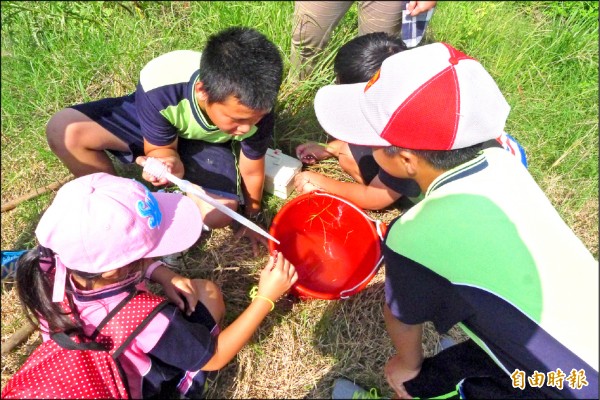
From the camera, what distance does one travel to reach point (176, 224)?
61.2 inches

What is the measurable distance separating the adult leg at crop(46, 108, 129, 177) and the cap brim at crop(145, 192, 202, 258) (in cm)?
59

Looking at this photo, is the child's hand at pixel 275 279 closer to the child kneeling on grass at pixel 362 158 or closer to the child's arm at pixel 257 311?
the child's arm at pixel 257 311

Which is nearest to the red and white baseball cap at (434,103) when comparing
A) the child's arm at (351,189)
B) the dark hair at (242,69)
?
the dark hair at (242,69)

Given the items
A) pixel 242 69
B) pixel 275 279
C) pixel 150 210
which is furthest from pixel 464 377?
pixel 242 69

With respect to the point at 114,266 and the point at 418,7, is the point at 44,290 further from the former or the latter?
the point at 418,7

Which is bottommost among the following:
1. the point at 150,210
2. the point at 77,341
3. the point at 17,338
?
the point at 17,338

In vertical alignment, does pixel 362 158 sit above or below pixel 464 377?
above

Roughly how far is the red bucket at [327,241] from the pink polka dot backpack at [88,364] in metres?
0.79

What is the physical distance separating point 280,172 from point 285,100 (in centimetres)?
43

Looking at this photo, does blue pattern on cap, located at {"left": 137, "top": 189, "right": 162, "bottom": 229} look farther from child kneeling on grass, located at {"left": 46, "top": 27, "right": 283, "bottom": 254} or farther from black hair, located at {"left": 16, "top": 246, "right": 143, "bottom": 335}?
child kneeling on grass, located at {"left": 46, "top": 27, "right": 283, "bottom": 254}

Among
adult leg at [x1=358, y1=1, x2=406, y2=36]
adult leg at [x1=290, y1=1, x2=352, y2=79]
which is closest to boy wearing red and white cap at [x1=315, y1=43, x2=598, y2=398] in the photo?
adult leg at [x1=290, y1=1, x2=352, y2=79]

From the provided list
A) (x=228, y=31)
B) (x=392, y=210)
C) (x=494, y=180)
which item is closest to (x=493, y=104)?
(x=494, y=180)

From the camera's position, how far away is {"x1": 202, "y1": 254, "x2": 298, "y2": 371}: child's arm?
5.37ft

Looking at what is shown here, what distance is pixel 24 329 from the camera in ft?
6.35
